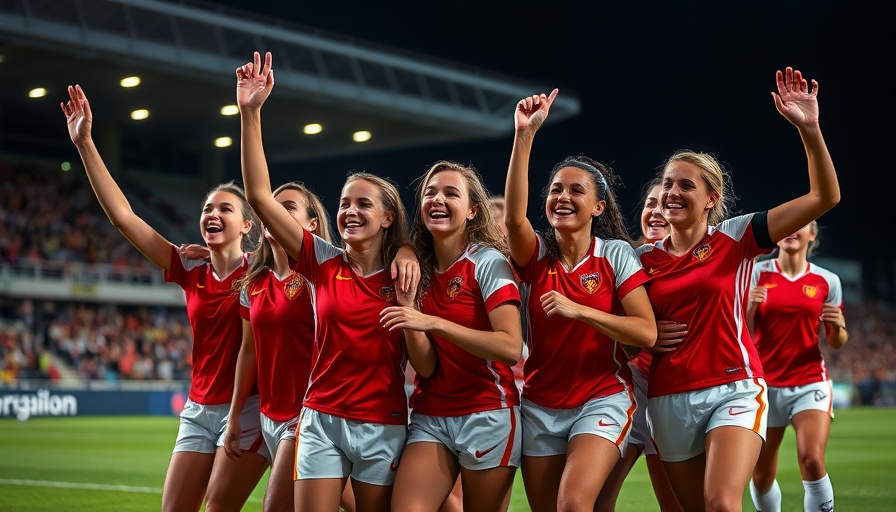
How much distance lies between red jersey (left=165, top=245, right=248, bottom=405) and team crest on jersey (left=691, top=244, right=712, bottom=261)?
261 cm

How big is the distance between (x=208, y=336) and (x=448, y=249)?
1678 mm

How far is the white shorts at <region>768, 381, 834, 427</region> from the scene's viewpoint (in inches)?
314

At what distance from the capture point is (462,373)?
17.5 feet

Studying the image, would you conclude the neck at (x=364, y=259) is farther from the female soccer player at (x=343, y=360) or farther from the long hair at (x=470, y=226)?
the long hair at (x=470, y=226)

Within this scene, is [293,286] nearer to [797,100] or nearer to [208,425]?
[208,425]

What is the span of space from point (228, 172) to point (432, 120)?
12.6 metres

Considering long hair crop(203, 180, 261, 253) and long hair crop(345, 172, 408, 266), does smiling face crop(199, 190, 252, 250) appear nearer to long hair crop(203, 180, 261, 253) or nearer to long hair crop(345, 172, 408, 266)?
long hair crop(203, 180, 261, 253)

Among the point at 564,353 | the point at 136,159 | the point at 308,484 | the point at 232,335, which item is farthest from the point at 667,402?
the point at 136,159

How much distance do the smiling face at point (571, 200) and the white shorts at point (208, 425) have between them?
6.64 ft

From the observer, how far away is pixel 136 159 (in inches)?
1672

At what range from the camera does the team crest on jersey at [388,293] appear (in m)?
5.44

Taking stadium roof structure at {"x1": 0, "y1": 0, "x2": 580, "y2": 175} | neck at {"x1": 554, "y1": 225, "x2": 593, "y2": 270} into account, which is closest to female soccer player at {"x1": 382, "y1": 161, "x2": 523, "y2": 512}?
neck at {"x1": 554, "y1": 225, "x2": 593, "y2": 270}

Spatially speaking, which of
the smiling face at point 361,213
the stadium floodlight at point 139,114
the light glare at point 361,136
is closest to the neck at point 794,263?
the smiling face at point 361,213

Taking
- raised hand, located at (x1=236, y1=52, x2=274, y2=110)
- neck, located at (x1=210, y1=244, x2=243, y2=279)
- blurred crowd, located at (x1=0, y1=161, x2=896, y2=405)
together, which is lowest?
neck, located at (x1=210, y1=244, x2=243, y2=279)
